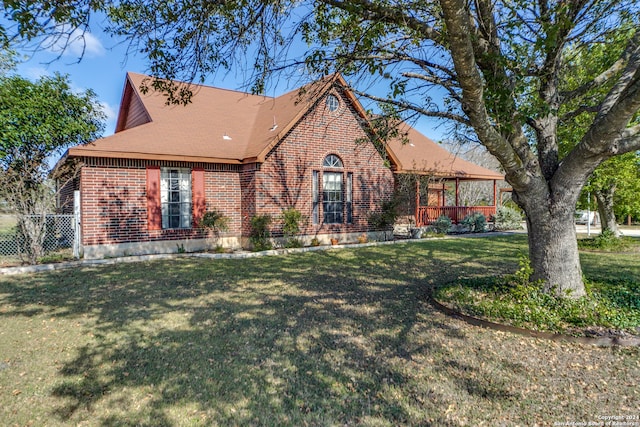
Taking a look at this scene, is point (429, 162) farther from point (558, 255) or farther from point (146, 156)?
point (558, 255)

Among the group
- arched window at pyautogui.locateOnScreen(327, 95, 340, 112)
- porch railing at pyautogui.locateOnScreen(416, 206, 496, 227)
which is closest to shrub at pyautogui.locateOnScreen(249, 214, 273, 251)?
arched window at pyautogui.locateOnScreen(327, 95, 340, 112)

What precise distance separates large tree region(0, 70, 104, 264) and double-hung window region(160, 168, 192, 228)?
246 centimetres

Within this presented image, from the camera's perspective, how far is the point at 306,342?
14.2ft

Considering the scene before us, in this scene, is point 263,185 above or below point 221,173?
below

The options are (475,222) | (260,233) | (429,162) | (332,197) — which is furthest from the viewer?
(475,222)

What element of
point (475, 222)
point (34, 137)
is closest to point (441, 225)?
point (475, 222)

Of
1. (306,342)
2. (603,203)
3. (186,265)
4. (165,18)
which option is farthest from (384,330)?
(603,203)

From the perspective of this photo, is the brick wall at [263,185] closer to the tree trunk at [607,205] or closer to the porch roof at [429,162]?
the porch roof at [429,162]

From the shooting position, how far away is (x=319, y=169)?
44.4 ft

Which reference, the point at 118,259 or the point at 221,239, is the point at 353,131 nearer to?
the point at 221,239

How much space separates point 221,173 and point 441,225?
10275mm

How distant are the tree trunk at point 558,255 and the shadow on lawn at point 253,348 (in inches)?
69.2

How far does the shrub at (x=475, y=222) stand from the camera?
59.7 ft

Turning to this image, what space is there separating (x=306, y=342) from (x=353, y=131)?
36.6 ft
